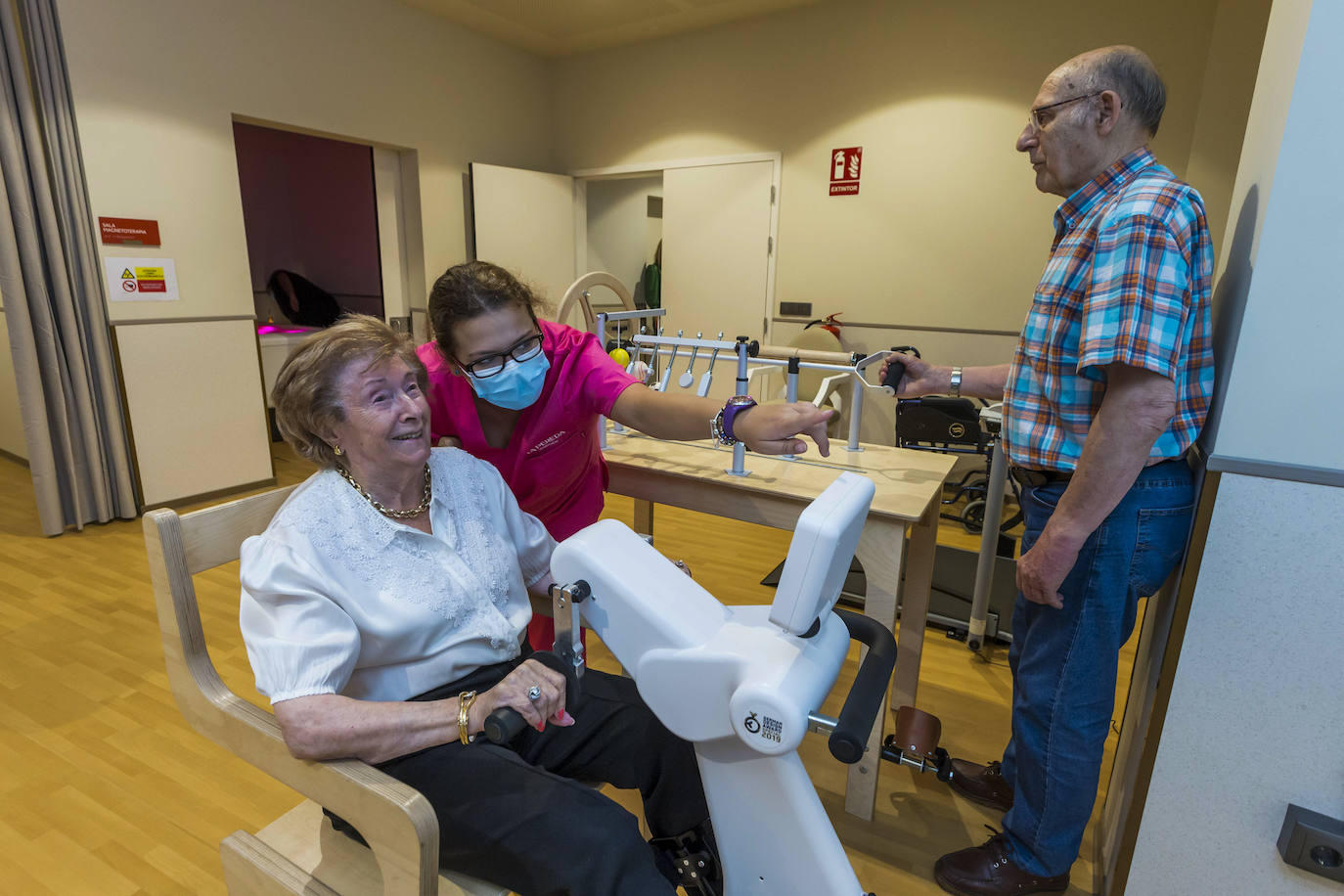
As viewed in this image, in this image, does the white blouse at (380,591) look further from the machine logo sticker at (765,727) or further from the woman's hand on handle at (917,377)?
the woman's hand on handle at (917,377)

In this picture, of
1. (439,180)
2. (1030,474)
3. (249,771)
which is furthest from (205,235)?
(1030,474)

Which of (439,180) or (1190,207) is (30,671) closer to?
(1190,207)

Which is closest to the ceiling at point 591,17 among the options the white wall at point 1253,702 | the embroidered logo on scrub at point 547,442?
the embroidered logo on scrub at point 547,442

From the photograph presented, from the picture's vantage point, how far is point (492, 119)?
512 centimetres

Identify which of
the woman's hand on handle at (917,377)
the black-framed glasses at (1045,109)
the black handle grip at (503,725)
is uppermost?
the black-framed glasses at (1045,109)

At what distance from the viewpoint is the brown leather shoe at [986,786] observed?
5.63ft

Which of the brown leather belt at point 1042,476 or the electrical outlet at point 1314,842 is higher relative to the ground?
the brown leather belt at point 1042,476

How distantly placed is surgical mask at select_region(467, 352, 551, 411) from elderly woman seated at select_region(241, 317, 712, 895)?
182mm

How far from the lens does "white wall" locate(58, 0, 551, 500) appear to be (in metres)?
3.21

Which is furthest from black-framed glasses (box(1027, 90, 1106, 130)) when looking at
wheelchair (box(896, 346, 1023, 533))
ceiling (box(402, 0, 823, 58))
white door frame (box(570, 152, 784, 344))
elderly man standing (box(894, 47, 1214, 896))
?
ceiling (box(402, 0, 823, 58))

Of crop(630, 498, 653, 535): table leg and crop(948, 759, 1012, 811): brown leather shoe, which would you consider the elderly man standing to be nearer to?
crop(948, 759, 1012, 811): brown leather shoe

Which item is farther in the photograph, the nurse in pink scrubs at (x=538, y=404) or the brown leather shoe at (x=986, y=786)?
the brown leather shoe at (x=986, y=786)

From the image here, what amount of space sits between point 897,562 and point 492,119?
16.0ft

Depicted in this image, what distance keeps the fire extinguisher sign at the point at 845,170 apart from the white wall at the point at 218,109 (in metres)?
2.64
